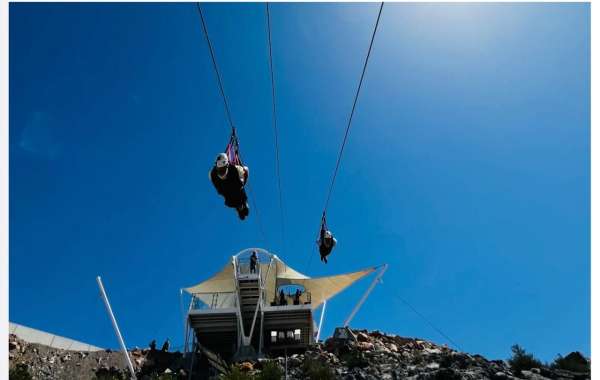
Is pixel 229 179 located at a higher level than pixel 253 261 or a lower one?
lower

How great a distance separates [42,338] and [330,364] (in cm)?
1558

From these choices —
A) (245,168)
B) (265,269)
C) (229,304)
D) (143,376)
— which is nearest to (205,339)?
(229,304)

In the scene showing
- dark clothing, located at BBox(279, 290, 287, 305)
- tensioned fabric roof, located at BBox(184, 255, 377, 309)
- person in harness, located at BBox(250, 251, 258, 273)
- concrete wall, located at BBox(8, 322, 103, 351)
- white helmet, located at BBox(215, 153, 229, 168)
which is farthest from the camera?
tensioned fabric roof, located at BBox(184, 255, 377, 309)

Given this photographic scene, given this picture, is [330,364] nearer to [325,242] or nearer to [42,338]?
[325,242]

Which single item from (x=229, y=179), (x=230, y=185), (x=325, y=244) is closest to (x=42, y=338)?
(x=325, y=244)

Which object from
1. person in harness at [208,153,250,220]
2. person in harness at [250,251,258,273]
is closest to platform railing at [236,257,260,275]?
person in harness at [250,251,258,273]

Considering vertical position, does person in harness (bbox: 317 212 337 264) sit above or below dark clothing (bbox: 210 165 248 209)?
above

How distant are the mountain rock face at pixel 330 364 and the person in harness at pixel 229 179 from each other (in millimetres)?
7982

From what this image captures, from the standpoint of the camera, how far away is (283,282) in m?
32.4

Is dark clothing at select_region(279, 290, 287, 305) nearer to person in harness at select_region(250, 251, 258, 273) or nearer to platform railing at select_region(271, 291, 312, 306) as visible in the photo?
platform railing at select_region(271, 291, 312, 306)

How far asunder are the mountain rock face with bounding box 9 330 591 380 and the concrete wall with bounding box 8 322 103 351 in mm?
567

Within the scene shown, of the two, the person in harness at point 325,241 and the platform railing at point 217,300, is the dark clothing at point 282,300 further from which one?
the person in harness at point 325,241

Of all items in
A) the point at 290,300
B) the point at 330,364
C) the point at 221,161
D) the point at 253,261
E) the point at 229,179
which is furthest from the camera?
the point at 290,300

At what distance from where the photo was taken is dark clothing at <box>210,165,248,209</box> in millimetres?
7996
